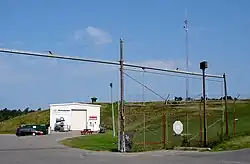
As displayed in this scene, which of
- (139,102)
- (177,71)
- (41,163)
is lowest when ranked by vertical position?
(41,163)

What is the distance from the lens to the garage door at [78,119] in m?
83.5

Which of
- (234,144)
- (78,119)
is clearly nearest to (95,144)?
(234,144)


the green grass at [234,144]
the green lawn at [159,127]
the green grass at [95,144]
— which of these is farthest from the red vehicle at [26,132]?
the green grass at [234,144]

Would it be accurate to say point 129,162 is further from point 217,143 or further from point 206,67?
point 206,67

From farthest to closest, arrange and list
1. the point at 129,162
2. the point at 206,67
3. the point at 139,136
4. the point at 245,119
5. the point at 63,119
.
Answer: the point at 63,119
the point at 245,119
the point at 139,136
the point at 206,67
the point at 129,162

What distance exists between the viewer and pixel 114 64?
2709cm

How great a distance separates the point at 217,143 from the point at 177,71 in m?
5.16

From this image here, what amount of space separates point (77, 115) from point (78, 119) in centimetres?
92

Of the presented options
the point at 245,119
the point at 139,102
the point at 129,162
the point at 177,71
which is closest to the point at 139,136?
the point at 139,102

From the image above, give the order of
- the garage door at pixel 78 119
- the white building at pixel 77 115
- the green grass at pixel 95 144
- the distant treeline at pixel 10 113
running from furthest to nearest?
the distant treeline at pixel 10 113 < the garage door at pixel 78 119 < the white building at pixel 77 115 < the green grass at pixel 95 144

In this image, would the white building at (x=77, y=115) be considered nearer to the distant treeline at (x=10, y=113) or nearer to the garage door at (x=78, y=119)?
the garage door at (x=78, y=119)

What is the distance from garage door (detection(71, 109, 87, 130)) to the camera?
274 ft

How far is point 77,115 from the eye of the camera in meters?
84.1

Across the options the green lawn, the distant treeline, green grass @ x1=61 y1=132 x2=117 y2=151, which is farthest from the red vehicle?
the distant treeline
